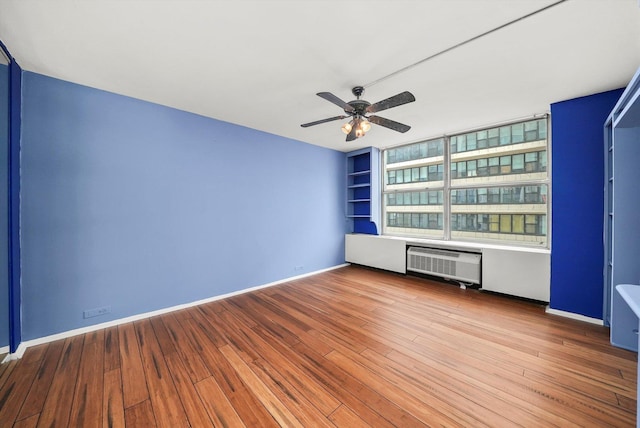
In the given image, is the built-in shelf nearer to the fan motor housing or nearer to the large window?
the large window

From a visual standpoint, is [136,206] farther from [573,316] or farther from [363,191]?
[573,316]

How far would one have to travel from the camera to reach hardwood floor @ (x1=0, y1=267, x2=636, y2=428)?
1.39 meters

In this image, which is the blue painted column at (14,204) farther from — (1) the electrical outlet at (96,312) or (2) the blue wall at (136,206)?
(1) the electrical outlet at (96,312)

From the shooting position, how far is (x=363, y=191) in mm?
5148

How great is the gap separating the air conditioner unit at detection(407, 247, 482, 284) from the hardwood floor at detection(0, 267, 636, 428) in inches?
29.7

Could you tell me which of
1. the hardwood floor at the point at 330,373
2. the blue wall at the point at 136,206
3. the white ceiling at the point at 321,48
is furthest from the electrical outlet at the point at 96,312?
the white ceiling at the point at 321,48

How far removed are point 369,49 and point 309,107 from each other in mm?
1181

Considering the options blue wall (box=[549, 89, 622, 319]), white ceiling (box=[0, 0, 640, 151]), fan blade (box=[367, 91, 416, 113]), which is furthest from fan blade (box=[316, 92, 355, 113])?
blue wall (box=[549, 89, 622, 319])

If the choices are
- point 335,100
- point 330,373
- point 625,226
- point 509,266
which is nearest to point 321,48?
point 335,100

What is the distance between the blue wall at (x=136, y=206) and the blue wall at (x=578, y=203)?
371cm

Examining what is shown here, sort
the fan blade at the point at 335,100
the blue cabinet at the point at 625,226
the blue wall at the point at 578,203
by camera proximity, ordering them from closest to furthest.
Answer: the fan blade at the point at 335,100 < the blue cabinet at the point at 625,226 < the blue wall at the point at 578,203

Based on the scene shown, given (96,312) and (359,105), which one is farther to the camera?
(96,312)

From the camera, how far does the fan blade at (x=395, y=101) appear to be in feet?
6.09

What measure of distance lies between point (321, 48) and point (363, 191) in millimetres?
3598
